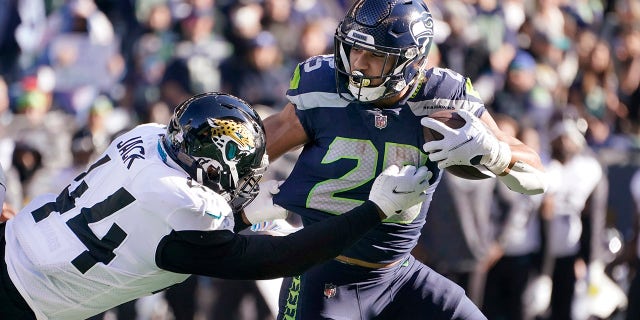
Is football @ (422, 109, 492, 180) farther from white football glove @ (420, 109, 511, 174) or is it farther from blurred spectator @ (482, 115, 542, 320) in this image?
blurred spectator @ (482, 115, 542, 320)

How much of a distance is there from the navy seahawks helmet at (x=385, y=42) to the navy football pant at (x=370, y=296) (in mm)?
714

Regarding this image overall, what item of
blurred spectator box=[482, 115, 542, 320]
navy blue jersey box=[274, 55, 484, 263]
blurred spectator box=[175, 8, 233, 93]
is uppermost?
navy blue jersey box=[274, 55, 484, 263]

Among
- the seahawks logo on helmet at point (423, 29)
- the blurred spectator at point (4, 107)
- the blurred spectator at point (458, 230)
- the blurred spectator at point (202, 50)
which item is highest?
the seahawks logo on helmet at point (423, 29)

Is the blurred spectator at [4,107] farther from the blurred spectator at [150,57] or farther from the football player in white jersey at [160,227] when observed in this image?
the football player in white jersey at [160,227]

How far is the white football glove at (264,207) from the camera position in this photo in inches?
200

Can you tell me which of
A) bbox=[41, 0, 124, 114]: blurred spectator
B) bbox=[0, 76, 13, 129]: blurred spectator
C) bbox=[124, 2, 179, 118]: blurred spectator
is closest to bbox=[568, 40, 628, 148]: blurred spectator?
bbox=[124, 2, 179, 118]: blurred spectator

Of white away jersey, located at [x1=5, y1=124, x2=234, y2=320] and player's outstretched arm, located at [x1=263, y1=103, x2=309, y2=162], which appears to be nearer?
white away jersey, located at [x1=5, y1=124, x2=234, y2=320]

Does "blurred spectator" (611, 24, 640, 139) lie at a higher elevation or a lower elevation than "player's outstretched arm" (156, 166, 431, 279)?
lower

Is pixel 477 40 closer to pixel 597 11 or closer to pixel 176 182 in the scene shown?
pixel 597 11

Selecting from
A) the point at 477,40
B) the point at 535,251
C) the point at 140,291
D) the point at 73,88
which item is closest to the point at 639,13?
the point at 477,40

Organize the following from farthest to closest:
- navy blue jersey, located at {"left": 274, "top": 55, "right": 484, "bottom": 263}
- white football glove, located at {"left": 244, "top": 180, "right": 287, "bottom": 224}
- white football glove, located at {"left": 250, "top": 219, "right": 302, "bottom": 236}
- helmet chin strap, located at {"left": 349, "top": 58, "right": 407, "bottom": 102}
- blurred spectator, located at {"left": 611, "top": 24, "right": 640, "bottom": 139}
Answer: blurred spectator, located at {"left": 611, "top": 24, "right": 640, "bottom": 139}, white football glove, located at {"left": 244, "top": 180, "right": 287, "bottom": 224}, white football glove, located at {"left": 250, "top": 219, "right": 302, "bottom": 236}, navy blue jersey, located at {"left": 274, "top": 55, "right": 484, "bottom": 263}, helmet chin strap, located at {"left": 349, "top": 58, "right": 407, "bottom": 102}

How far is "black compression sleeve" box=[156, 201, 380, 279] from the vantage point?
13.2ft

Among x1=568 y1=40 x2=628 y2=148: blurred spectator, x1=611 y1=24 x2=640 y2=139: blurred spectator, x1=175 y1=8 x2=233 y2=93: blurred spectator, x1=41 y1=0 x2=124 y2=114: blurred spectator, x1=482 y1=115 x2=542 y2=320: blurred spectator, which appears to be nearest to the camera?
x1=482 y1=115 x2=542 y2=320: blurred spectator

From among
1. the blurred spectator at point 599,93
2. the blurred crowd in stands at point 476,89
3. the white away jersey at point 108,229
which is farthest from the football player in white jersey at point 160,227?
the blurred spectator at point 599,93
